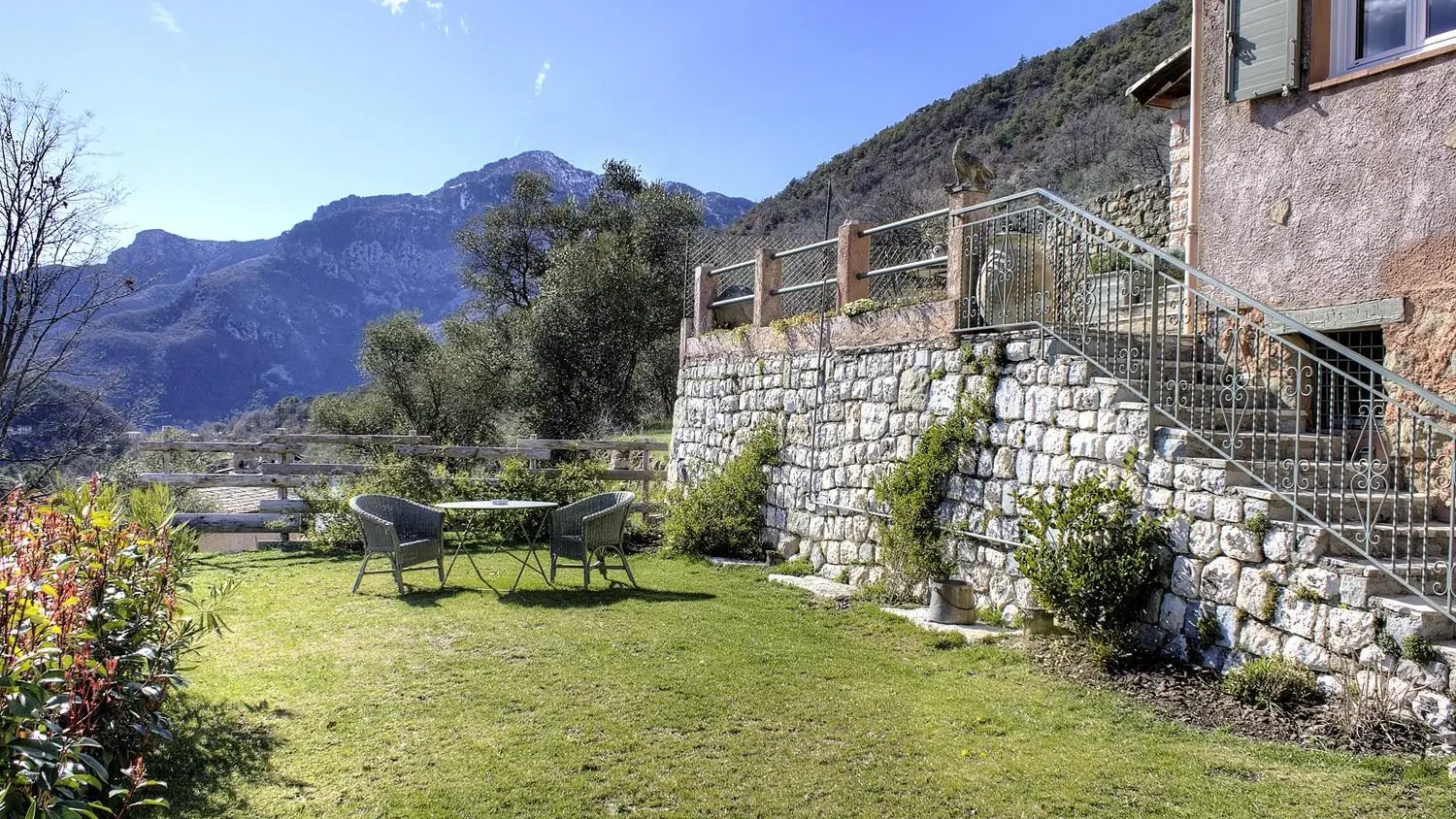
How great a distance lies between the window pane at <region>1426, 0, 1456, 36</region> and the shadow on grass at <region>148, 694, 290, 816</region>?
27.9 feet

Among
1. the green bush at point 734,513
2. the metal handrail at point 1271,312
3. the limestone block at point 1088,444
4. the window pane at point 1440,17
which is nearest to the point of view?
the metal handrail at point 1271,312

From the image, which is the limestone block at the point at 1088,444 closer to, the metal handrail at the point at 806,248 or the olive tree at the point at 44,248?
the metal handrail at the point at 806,248

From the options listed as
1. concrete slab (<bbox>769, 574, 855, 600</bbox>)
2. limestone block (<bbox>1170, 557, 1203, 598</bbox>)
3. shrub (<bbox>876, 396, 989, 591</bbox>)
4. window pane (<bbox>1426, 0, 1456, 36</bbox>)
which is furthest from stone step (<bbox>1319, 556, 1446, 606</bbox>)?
concrete slab (<bbox>769, 574, 855, 600</bbox>)

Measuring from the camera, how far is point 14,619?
9.07ft

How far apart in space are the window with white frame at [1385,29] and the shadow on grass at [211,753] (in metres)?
8.37

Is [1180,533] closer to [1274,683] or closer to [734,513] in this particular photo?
[1274,683]

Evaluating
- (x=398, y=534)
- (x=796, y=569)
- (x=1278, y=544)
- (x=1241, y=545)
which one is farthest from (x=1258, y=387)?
(x=398, y=534)

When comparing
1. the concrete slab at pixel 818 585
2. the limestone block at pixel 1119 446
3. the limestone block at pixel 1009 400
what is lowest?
the concrete slab at pixel 818 585

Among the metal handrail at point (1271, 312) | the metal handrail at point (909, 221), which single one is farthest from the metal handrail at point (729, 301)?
the metal handrail at point (1271, 312)

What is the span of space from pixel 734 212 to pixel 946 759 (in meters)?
88.9

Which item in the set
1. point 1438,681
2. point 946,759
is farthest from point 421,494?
point 1438,681

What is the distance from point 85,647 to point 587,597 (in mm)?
5070

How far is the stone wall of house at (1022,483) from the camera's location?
187 inches

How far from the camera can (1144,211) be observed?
40.7 ft
